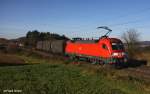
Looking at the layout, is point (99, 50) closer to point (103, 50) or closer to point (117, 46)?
point (103, 50)

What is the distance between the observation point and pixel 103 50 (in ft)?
95.1

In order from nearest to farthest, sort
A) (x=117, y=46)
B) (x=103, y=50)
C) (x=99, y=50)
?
1. (x=117, y=46)
2. (x=103, y=50)
3. (x=99, y=50)

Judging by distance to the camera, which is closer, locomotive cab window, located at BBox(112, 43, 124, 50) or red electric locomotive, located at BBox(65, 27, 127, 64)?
red electric locomotive, located at BBox(65, 27, 127, 64)

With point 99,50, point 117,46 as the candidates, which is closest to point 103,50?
point 99,50

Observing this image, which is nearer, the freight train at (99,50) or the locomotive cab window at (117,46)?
the freight train at (99,50)

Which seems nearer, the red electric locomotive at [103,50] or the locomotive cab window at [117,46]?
the red electric locomotive at [103,50]

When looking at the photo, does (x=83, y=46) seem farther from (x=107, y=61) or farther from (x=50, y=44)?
(x=50, y=44)

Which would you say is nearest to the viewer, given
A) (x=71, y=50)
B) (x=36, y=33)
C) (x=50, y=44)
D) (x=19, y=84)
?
(x=19, y=84)

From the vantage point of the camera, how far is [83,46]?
35.1 metres

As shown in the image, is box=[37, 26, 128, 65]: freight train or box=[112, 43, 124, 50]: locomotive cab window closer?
box=[37, 26, 128, 65]: freight train

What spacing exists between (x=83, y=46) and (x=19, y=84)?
19.7m

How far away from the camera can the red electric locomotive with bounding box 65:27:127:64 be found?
90.4 feet

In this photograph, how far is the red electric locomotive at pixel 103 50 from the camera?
2755 centimetres

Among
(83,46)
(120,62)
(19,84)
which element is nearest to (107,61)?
(120,62)
